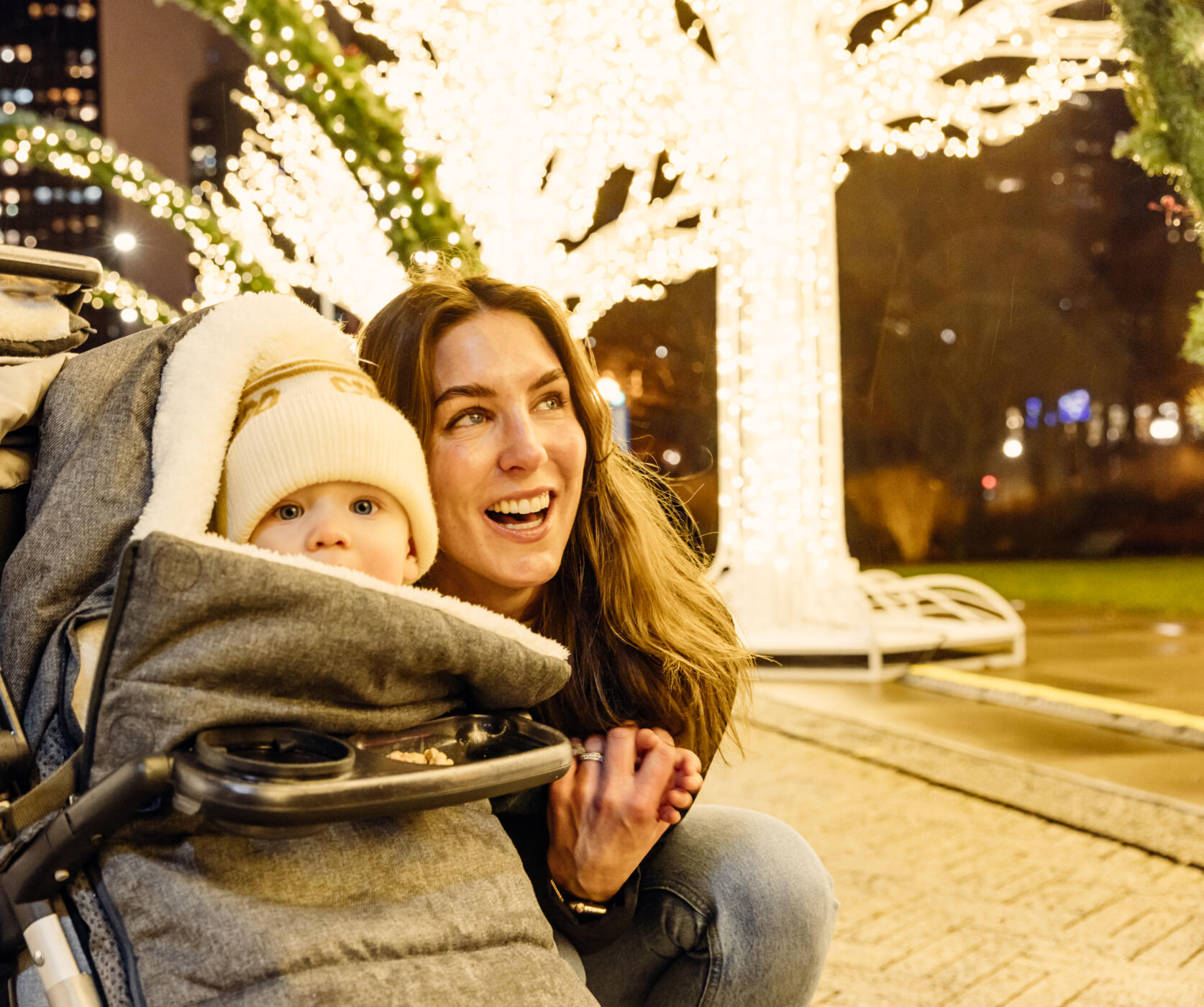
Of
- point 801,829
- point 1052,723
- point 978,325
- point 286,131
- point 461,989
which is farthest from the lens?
point 978,325

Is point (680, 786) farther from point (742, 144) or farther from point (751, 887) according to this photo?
point (742, 144)

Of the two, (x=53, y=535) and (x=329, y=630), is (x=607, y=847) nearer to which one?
(x=329, y=630)

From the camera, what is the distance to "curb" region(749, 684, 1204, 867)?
12.9 feet

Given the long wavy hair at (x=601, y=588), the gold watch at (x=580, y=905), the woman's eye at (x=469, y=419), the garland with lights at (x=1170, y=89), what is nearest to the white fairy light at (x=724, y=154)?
the garland with lights at (x=1170, y=89)

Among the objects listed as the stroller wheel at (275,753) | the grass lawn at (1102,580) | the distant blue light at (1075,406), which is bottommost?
the grass lawn at (1102,580)

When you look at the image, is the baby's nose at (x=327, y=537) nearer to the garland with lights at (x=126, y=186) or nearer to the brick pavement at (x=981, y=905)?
the brick pavement at (x=981, y=905)

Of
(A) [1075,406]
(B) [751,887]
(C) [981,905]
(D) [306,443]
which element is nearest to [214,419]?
(D) [306,443]

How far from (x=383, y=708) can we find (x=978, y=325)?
24756mm

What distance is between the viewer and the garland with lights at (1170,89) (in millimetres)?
4195

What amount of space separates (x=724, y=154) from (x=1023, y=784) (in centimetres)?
458

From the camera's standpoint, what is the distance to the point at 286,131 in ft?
25.4

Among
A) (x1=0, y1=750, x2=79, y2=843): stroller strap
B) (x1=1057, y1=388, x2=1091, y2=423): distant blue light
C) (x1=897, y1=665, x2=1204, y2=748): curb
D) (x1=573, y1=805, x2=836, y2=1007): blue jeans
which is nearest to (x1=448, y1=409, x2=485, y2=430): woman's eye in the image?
(x1=573, y1=805, x2=836, y2=1007): blue jeans

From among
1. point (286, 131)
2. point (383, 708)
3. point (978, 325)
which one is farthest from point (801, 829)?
point (978, 325)

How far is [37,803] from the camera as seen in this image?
3.69 ft
